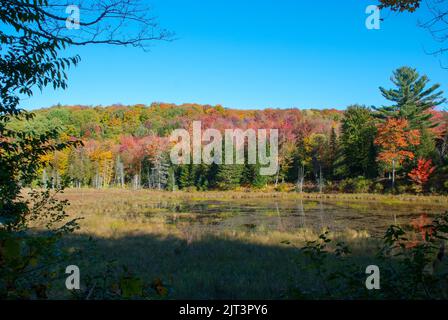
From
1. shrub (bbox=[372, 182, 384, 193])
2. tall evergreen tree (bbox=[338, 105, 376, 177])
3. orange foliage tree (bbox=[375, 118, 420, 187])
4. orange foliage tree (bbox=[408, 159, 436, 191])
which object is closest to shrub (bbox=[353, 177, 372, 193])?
shrub (bbox=[372, 182, 384, 193])

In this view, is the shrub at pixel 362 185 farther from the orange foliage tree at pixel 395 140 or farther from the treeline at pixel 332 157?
the orange foliage tree at pixel 395 140

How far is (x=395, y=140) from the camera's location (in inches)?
1555

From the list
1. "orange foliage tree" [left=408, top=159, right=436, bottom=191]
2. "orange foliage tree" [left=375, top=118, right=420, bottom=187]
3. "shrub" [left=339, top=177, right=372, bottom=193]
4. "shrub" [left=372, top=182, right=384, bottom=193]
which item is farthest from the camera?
"shrub" [left=339, top=177, right=372, bottom=193]

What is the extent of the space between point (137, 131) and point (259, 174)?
47105mm

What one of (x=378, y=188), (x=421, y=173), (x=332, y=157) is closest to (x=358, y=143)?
(x=332, y=157)

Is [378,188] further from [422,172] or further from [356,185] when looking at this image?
[422,172]

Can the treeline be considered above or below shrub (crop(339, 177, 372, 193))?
above

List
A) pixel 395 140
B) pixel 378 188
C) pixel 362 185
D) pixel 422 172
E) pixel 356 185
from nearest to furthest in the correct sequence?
pixel 422 172
pixel 395 140
pixel 378 188
pixel 362 185
pixel 356 185

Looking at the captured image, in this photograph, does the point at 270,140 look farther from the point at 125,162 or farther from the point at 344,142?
the point at 125,162

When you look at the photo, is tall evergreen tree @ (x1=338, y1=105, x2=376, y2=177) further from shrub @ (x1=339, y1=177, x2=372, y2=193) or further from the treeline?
shrub @ (x1=339, y1=177, x2=372, y2=193)

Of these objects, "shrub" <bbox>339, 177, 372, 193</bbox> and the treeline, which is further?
"shrub" <bbox>339, 177, 372, 193</bbox>

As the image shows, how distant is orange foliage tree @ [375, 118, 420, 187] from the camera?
3941 cm
